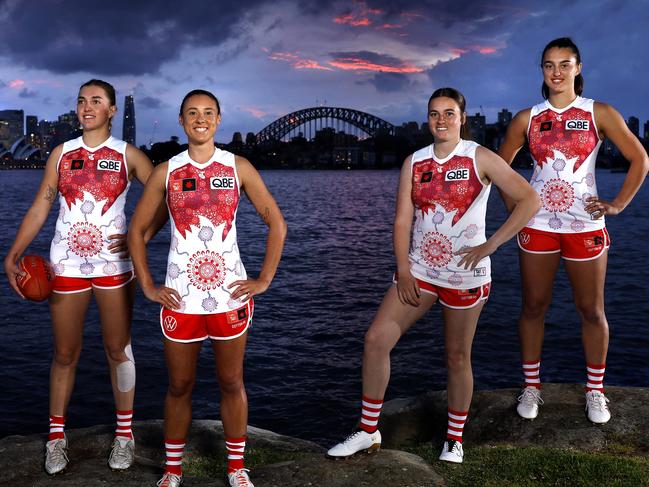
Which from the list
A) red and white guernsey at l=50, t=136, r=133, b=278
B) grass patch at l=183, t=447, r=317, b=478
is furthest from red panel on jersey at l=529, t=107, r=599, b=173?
red and white guernsey at l=50, t=136, r=133, b=278

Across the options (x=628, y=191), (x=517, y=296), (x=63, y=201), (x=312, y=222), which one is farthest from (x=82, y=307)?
(x=312, y=222)

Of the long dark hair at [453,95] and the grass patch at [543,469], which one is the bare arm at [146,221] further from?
the grass patch at [543,469]

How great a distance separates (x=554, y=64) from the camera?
6055 millimetres

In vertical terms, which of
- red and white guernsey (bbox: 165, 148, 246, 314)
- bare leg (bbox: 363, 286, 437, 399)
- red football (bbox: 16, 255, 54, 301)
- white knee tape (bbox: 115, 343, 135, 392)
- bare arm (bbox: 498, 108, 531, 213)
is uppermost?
bare arm (bbox: 498, 108, 531, 213)

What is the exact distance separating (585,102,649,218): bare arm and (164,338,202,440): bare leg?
3941 mm

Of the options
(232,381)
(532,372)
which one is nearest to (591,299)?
(532,372)

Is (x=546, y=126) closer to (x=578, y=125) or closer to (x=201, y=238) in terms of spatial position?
(x=578, y=125)

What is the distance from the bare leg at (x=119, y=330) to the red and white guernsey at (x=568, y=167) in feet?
13.0

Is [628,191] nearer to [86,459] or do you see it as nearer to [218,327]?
[218,327]

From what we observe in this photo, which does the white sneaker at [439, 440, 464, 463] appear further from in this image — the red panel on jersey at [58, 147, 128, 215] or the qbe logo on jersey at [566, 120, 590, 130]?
the red panel on jersey at [58, 147, 128, 215]

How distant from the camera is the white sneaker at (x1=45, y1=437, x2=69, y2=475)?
5625mm

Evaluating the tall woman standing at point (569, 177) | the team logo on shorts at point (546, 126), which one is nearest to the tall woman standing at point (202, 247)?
the tall woman standing at point (569, 177)

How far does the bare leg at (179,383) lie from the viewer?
15.9 feet

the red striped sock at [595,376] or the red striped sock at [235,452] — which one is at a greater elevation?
the red striped sock at [595,376]
